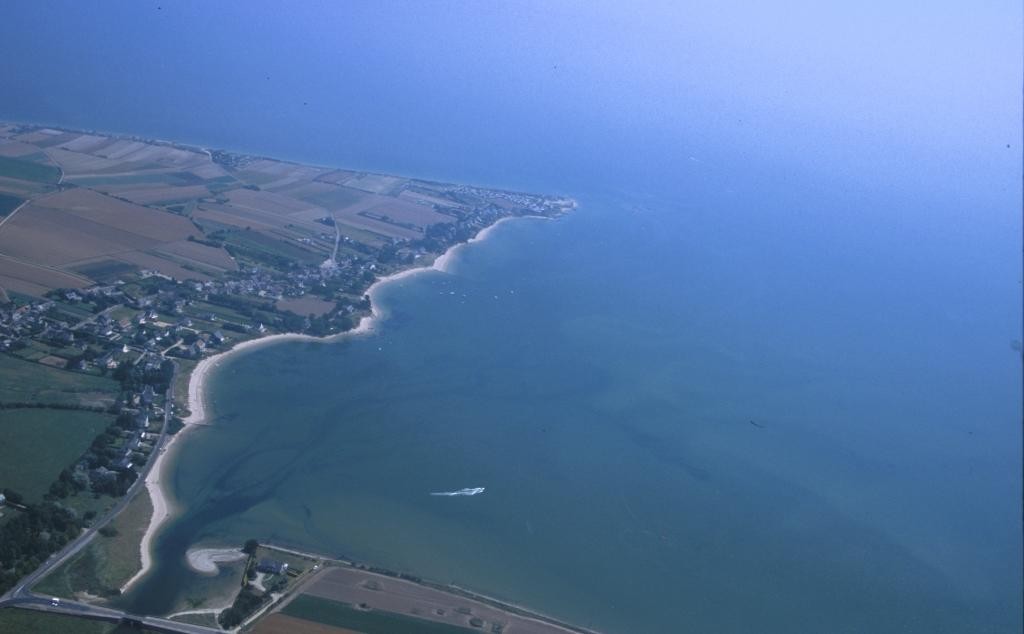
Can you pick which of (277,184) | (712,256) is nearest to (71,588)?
(277,184)

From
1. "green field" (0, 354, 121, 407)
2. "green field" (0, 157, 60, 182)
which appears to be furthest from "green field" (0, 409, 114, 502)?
"green field" (0, 157, 60, 182)

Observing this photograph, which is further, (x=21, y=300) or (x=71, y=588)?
(x=21, y=300)

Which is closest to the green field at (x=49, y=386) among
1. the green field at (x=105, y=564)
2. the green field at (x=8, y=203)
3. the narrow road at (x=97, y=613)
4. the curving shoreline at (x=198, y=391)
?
the curving shoreline at (x=198, y=391)

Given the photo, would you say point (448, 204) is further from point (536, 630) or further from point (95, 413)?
point (536, 630)

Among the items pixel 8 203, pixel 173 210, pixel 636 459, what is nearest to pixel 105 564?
pixel 636 459

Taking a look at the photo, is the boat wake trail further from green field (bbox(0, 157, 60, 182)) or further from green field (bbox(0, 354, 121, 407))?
green field (bbox(0, 157, 60, 182))

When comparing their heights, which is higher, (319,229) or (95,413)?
(319,229)
